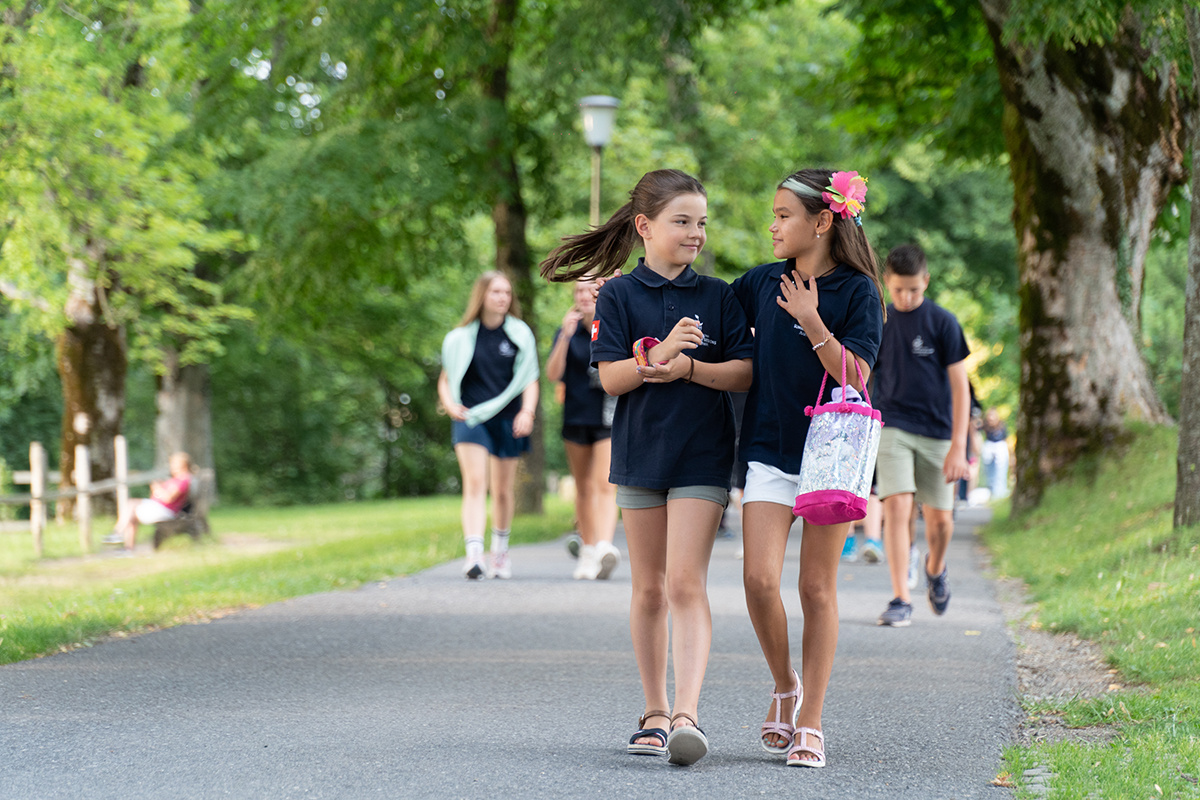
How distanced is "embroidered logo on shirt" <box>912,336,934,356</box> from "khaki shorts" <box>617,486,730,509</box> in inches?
131

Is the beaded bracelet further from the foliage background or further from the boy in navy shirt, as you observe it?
the foliage background

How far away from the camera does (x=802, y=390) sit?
13.6 ft

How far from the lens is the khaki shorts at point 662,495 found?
4148 mm

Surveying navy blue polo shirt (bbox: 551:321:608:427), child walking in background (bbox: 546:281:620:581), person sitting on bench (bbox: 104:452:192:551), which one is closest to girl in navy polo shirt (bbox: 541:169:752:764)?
child walking in background (bbox: 546:281:620:581)

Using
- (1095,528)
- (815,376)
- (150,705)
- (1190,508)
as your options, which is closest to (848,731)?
(815,376)

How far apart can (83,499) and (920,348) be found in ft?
41.4

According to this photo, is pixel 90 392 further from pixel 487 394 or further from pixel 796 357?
pixel 796 357

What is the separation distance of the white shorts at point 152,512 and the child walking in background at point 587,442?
8571 mm

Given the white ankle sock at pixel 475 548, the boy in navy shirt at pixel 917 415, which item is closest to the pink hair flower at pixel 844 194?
the boy in navy shirt at pixel 917 415

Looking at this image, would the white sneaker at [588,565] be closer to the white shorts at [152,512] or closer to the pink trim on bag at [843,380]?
the pink trim on bag at [843,380]

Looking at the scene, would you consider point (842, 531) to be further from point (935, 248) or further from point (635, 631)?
point (935, 248)

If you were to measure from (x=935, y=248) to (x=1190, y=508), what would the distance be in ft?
66.1

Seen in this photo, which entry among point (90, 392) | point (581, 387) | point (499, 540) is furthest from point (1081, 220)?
point (90, 392)

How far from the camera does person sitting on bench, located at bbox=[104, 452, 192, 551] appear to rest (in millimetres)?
16344
